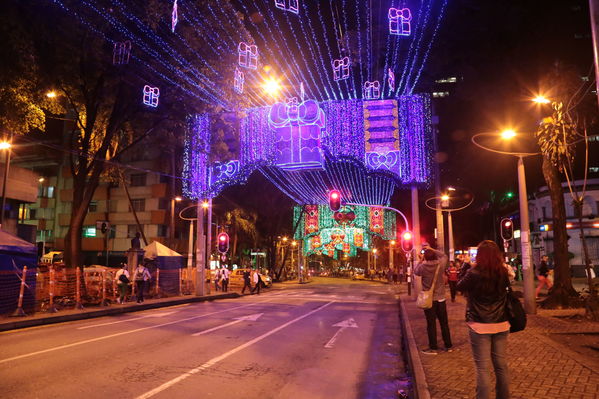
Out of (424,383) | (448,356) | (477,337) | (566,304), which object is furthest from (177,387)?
(566,304)

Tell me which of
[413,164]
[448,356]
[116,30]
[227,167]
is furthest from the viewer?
[227,167]

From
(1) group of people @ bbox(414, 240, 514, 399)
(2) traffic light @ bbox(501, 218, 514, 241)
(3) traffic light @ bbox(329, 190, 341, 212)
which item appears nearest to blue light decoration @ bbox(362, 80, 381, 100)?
(3) traffic light @ bbox(329, 190, 341, 212)

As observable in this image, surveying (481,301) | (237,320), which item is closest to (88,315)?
(237,320)

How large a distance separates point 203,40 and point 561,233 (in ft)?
50.4

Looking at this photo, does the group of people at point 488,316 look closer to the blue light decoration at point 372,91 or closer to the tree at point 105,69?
the tree at point 105,69

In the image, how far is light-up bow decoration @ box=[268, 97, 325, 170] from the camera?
2078 centimetres

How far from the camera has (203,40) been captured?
18.0 m

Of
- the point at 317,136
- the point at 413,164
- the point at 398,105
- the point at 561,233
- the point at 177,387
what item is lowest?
the point at 177,387

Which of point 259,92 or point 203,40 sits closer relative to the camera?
point 203,40

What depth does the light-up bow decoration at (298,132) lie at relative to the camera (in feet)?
68.2

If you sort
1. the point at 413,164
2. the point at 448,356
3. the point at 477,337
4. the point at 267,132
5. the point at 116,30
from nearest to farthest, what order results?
the point at 477,337, the point at 448,356, the point at 116,30, the point at 413,164, the point at 267,132

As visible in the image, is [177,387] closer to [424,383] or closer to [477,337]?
[424,383]

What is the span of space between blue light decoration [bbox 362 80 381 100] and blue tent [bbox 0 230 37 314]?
15010 millimetres

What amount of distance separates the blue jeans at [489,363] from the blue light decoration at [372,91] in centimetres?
1701
